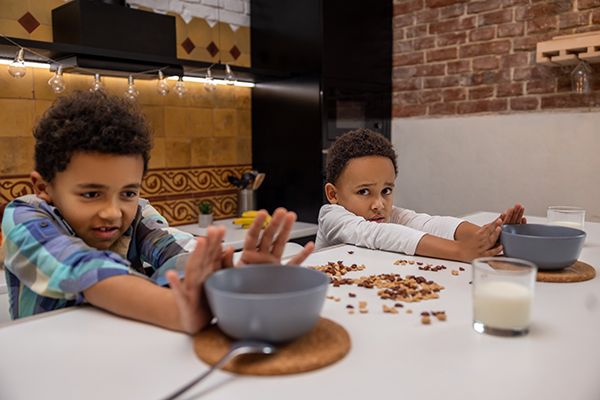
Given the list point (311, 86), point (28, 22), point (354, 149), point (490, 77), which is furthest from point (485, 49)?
point (28, 22)

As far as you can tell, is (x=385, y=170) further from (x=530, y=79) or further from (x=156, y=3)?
(x=156, y=3)

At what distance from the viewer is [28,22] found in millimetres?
1983

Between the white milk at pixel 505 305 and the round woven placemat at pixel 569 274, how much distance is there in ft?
0.94

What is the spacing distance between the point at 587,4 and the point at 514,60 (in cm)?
37

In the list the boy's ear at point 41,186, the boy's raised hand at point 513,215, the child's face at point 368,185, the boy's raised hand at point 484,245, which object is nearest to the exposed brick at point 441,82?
the child's face at point 368,185

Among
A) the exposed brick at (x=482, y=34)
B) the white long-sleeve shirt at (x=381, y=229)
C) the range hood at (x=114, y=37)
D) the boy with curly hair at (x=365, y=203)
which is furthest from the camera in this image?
the exposed brick at (x=482, y=34)

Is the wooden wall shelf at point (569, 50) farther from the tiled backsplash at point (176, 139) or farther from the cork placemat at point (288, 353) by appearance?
the cork placemat at point (288, 353)

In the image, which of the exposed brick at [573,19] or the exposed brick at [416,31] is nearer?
the exposed brick at [573,19]

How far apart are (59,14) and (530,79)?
7.11ft

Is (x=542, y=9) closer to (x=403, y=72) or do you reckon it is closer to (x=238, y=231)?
(x=403, y=72)

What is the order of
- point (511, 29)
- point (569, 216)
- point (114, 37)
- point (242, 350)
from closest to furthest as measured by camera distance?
point (242, 350), point (569, 216), point (114, 37), point (511, 29)

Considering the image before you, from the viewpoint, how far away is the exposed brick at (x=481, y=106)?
7.95 ft

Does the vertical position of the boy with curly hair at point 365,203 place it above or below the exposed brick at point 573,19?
below

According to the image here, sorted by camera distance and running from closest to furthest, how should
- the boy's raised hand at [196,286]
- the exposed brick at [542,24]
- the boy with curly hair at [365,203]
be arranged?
the boy's raised hand at [196,286] → the boy with curly hair at [365,203] → the exposed brick at [542,24]
